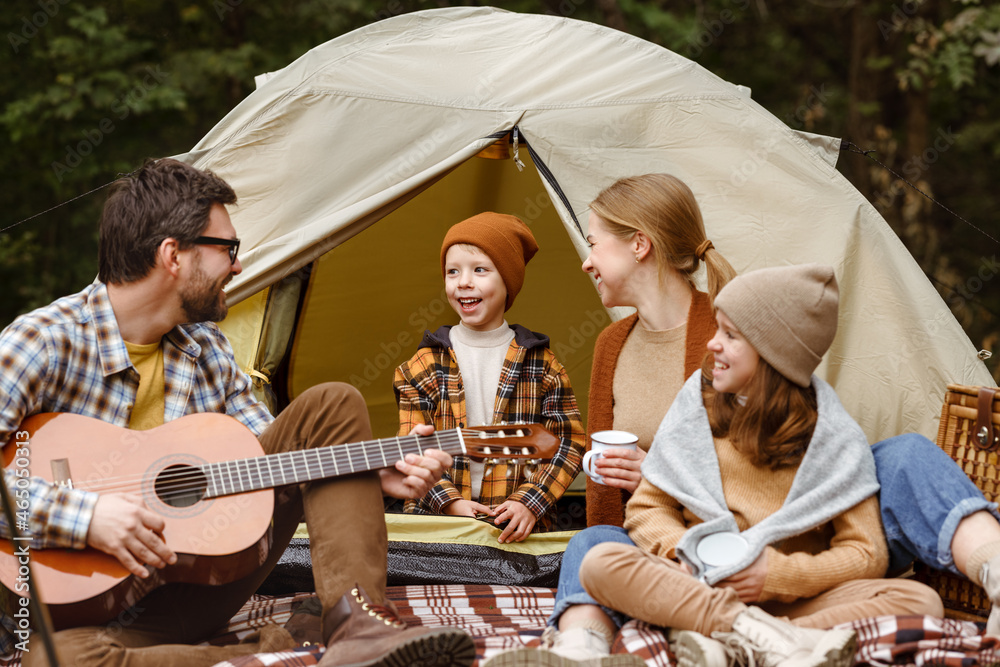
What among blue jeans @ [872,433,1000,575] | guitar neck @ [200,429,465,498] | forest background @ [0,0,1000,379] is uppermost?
forest background @ [0,0,1000,379]

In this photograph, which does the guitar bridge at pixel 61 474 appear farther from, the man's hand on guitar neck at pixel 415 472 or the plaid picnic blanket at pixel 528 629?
the man's hand on guitar neck at pixel 415 472

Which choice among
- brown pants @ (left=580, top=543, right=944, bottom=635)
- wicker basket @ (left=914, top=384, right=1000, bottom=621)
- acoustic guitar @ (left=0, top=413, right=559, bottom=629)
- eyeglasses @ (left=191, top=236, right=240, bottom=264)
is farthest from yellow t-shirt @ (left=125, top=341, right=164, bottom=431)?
wicker basket @ (left=914, top=384, right=1000, bottom=621)

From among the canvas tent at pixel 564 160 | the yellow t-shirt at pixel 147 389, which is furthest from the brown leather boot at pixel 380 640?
the canvas tent at pixel 564 160

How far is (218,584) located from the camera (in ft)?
6.86

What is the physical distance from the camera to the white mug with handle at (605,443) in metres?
2.17

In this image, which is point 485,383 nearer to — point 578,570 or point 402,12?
point 578,570

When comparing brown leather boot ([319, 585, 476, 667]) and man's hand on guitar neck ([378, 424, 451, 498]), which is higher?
man's hand on guitar neck ([378, 424, 451, 498])

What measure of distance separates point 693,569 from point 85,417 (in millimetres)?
1356

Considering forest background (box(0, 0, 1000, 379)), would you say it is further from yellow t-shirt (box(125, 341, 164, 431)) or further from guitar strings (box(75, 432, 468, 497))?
guitar strings (box(75, 432, 468, 497))

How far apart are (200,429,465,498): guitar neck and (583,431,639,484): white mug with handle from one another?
1.59 feet

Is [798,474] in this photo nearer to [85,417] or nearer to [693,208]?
[693,208]

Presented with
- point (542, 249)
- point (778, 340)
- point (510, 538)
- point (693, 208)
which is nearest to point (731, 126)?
point (693, 208)

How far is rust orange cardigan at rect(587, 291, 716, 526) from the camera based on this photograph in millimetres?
2514

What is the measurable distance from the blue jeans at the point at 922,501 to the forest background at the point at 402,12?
4209 mm
